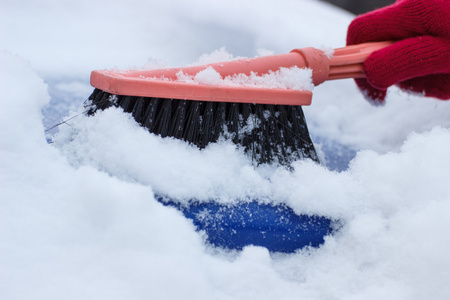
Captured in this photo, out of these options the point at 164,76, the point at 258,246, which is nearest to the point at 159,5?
the point at 164,76

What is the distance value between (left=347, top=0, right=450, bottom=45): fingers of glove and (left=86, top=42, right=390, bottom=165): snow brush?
192 millimetres

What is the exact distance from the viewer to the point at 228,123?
25.1 inches

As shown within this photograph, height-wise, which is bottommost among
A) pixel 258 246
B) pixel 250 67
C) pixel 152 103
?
pixel 258 246

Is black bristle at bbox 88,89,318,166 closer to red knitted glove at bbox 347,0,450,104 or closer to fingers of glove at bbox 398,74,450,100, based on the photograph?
red knitted glove at bbox 347,0,450,104

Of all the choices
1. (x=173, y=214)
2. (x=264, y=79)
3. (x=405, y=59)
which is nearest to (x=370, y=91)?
(x=405, y=59)

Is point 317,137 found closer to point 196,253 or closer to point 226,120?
point 226,120

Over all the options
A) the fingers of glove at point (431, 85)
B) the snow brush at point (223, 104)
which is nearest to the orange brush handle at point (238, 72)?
the snow brush at point (223, 104)

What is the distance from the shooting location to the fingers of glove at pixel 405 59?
777mm

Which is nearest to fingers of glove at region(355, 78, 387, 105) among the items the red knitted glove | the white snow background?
the red knitted glove

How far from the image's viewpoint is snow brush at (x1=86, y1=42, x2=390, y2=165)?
586 millimetres

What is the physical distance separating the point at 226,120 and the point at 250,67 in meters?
0.09

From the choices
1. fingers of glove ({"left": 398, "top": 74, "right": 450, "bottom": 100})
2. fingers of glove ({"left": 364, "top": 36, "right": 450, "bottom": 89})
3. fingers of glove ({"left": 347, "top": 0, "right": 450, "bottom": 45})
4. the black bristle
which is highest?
fingers of glove ({"left": 347, "top": 0, "right": 450, "bottom": 45})

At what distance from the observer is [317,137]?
1.04 metres

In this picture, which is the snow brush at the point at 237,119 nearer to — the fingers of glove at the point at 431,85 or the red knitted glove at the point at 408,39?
the red knitted glove at the point at 408,39
